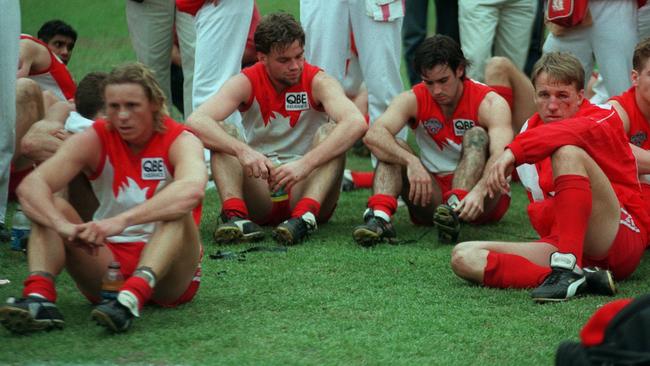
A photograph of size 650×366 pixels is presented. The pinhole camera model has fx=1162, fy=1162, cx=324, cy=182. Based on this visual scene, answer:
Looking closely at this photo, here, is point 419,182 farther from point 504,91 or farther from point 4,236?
point 4,236

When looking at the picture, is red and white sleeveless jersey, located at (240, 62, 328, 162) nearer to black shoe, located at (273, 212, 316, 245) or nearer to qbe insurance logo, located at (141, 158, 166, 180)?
black shoe, located at (273, 212, 316, 245)

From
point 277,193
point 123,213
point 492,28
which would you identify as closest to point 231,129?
point 277,193

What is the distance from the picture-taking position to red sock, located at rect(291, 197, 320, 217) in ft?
22.2

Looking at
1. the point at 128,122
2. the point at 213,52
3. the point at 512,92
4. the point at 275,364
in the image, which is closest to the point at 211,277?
the point at 128,122

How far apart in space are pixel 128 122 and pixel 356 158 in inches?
193

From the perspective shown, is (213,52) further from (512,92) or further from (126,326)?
(126,326)

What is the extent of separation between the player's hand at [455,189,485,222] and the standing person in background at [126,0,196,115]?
3.11m

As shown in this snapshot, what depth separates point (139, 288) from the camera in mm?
4621

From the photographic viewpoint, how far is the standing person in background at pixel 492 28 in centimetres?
916

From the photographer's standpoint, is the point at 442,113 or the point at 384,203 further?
the point at 442,113

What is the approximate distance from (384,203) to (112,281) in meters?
2.32

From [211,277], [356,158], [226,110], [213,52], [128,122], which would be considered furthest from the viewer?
[356,158]

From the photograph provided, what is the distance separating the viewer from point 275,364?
14.0ft

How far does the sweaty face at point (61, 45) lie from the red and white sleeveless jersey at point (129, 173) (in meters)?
3.67
